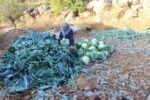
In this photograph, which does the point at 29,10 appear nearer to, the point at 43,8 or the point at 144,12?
the point at 43,8

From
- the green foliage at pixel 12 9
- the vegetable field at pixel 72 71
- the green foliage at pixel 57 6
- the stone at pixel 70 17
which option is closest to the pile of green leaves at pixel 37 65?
Answer: the vegetable field at pixel 72 71

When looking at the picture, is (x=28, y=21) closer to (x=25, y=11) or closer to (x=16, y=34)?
(x=25, y=11)

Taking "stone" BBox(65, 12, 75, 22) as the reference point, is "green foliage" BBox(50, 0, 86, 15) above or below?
above

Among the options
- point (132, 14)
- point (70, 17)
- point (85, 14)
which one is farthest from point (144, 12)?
point (70, 17)

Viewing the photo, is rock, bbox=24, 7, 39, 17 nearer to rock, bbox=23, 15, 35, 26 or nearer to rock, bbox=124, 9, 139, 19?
rock, bbox=23, 15, 35, 26

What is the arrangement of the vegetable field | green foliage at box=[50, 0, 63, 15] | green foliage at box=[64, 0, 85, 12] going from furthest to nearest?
green foliage at box=[50, 0, 63, 15] < green foliage at box=[64, 0, 85, 12] < the vegetable field

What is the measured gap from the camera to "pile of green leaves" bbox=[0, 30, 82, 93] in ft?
17.1

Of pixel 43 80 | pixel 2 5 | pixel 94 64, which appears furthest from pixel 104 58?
pixel 2 5

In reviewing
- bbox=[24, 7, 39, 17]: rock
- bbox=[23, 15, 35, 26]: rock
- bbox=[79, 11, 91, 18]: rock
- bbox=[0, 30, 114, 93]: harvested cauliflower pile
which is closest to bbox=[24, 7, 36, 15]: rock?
bbox=[24, 7, 39, 17]: rock

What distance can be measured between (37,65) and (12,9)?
5355 mm

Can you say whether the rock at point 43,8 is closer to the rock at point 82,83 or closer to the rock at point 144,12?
the rock at point 144,12

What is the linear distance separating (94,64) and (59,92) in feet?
3.51

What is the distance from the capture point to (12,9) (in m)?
10.4

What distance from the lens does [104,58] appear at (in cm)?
605
